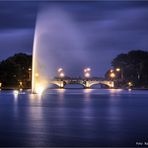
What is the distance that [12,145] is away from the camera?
3650 centimetres

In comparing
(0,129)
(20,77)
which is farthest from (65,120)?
(20,77)

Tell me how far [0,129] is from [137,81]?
152148 mm

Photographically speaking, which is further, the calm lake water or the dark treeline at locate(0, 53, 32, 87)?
the dark treeline at locate(0, 53, 32, 87)

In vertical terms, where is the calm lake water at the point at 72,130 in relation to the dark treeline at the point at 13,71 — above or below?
below

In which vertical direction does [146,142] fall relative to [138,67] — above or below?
below

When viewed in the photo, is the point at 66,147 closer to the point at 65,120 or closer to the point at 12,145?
the point at 12,145

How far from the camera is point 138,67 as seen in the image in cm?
19638

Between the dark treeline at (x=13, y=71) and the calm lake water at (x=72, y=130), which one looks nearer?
the calm lake water at (x=72, y=130)

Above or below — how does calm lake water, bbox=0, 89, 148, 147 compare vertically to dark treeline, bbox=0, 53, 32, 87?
below

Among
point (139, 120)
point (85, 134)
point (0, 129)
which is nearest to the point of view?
point (85, 134)

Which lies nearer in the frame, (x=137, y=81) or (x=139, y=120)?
(x=139, y=120)

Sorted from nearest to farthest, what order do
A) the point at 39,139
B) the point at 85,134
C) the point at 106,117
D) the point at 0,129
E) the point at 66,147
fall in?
the point at 66,147 → the point at 39,139 → the point at 85,134 → the point at 0,129 → the point at 106,117

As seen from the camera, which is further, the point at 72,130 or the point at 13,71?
the point at 13,71

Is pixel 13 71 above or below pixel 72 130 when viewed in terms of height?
above
